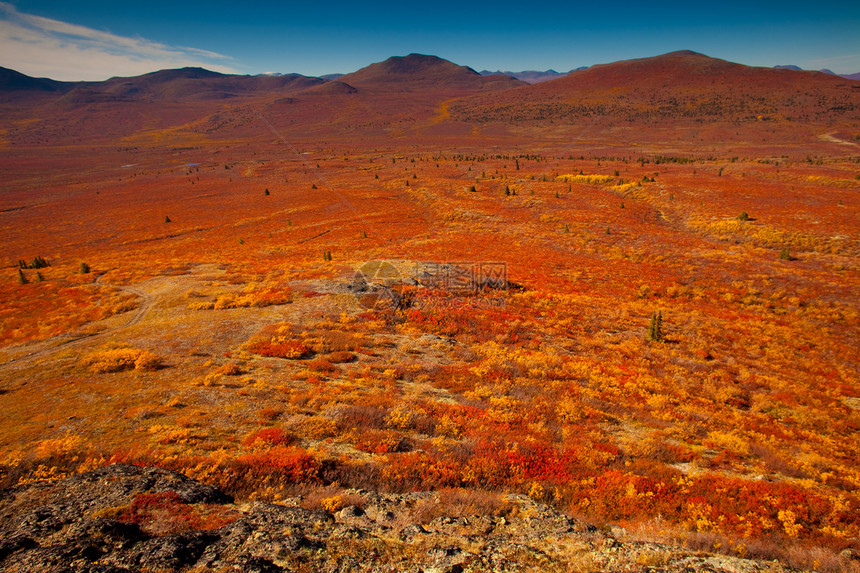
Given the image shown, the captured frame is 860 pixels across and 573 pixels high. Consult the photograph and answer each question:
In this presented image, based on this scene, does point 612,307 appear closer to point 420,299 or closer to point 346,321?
point 420,299

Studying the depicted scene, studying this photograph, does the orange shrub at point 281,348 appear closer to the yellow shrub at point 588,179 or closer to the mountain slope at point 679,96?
the yellow shrub at point 588,179

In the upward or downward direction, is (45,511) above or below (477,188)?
below

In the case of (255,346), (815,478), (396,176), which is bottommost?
(815,478)

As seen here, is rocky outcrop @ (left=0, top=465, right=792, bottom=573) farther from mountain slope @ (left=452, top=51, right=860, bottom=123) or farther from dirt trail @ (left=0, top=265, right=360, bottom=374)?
mountain slope @ (left=452, top=51, right=860, bottom=123)

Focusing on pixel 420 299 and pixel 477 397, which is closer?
pixel 477 397

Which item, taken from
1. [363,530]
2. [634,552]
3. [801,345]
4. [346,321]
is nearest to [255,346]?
[346,321]

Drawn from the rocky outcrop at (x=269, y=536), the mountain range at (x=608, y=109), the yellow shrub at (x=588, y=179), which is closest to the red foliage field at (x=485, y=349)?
the rocky outcrop at (x=269, y=536)

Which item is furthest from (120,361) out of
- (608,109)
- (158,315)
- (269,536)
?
(608,109)

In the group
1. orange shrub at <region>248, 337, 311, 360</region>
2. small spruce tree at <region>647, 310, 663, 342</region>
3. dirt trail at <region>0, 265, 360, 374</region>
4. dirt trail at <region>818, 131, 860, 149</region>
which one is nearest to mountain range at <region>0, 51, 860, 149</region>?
dirt trail at <region>818, 131, 860, 149</region>
